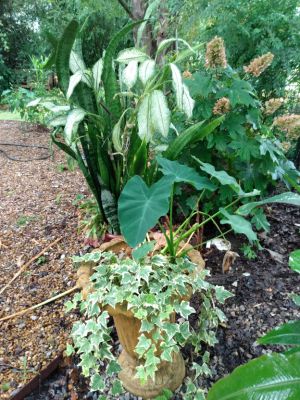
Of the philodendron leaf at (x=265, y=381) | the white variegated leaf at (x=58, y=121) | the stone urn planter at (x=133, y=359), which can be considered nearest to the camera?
the philodendron leaf at (x=265, y=381)

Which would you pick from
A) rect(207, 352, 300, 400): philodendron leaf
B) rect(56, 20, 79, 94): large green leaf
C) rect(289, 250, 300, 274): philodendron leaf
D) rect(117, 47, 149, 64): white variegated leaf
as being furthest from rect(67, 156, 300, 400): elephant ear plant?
rect(56, 20, 79, 94): large green leaf

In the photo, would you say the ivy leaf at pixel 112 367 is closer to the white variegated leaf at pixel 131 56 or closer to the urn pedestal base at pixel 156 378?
the urn pedestal base at pixel 156 378

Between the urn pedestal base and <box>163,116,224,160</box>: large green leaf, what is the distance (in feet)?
2.59

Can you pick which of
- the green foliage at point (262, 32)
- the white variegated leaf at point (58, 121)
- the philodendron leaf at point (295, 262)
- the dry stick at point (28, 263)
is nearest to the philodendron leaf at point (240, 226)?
the philodendron leaf at point (295, 262)

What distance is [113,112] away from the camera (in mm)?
1430

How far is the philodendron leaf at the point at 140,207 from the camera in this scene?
76 cm

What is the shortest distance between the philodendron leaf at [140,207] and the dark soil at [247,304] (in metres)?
0.66

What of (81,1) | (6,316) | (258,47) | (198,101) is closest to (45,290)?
(6,316)

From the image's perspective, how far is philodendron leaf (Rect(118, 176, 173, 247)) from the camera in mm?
763

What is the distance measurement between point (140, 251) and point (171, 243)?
7.8 inches

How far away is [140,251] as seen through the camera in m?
0.84

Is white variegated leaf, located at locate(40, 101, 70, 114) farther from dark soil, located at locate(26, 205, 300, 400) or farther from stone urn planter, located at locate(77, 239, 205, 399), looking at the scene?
dark soil, located at locate(26, 205, 300, 400)

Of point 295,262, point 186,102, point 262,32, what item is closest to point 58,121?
point 186,102

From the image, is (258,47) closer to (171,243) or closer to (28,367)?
(171,243)
